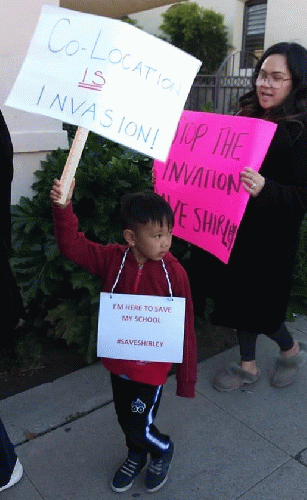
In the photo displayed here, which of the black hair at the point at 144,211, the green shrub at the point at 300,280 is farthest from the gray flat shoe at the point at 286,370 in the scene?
the black hair at the point at 144,211

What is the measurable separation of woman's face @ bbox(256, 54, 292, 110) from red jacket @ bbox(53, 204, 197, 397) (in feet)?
A: 2.81

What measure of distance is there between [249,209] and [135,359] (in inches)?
33.6

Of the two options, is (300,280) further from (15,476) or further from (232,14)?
(232,14)

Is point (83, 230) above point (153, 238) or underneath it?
underneath

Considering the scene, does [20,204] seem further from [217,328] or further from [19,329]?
[217,328]

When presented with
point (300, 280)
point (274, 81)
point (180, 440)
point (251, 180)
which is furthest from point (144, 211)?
point (300, 280)

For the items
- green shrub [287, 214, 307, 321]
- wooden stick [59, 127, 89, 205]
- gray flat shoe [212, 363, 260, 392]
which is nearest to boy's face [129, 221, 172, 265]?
wooden stick [59, 127, 89, 205]

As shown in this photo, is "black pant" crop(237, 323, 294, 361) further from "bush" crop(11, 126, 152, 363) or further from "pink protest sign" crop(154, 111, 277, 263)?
"bush" crop(11, 126, 152, 363)

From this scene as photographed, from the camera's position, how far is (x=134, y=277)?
186 centimetres

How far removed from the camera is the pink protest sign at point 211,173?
82.0 inches

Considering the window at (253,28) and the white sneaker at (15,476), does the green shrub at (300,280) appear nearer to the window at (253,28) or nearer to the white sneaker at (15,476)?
the white sneaker at (15,476)

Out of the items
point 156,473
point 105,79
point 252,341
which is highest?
point 105,79

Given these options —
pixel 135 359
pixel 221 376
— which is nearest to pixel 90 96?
pixel 135 359

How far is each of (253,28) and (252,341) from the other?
52.3 ft
